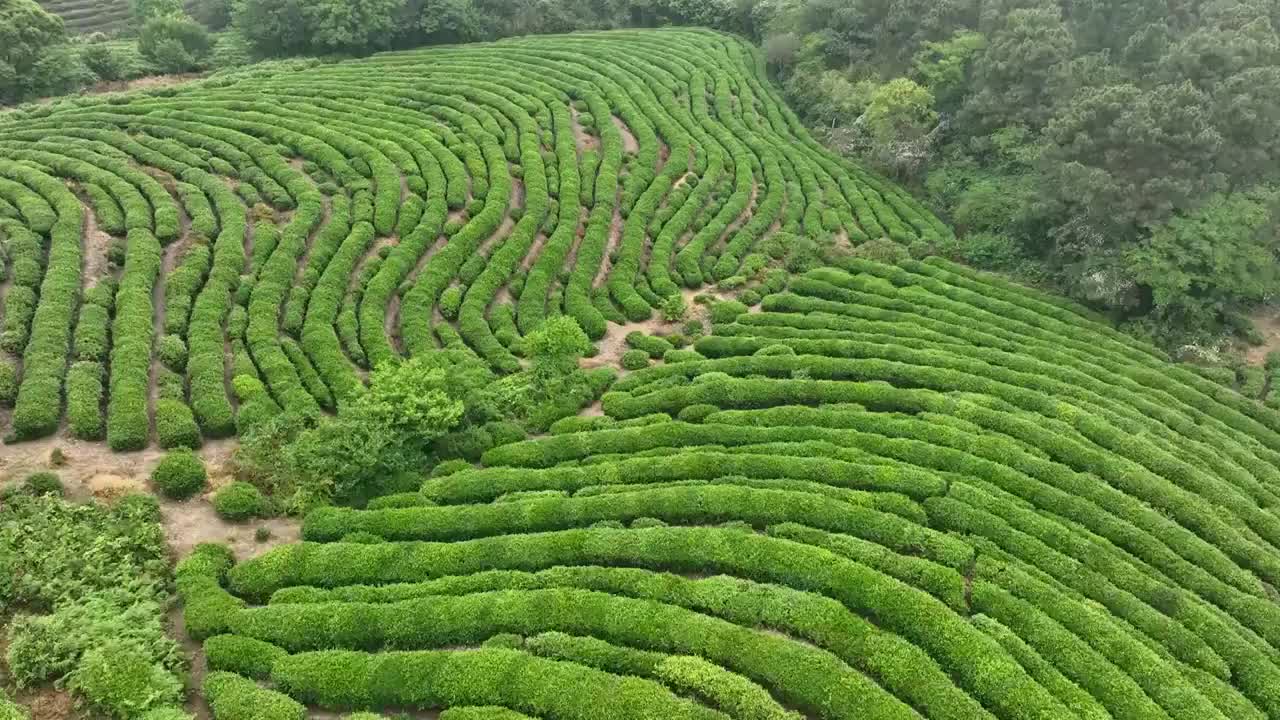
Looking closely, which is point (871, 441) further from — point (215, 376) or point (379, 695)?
point (215, 376)

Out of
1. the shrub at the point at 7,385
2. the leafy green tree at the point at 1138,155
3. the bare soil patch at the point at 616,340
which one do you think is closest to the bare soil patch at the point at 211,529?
the shrub at the point at 7,385

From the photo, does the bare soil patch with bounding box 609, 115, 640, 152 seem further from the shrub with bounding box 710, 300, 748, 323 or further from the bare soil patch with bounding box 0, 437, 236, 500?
the bare soil patch with bounding box 0, 437, 236, 500

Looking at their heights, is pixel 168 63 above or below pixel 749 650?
above

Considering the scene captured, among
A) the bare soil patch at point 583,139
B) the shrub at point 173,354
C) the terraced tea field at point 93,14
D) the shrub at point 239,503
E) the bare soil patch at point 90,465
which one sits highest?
the terraced tea field at point 93,14

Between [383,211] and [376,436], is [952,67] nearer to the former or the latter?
[383,211]

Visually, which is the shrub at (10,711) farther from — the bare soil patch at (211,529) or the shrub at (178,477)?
the shrub at (178,477)

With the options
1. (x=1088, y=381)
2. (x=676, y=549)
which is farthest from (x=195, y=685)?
(x=1088, y=381)
